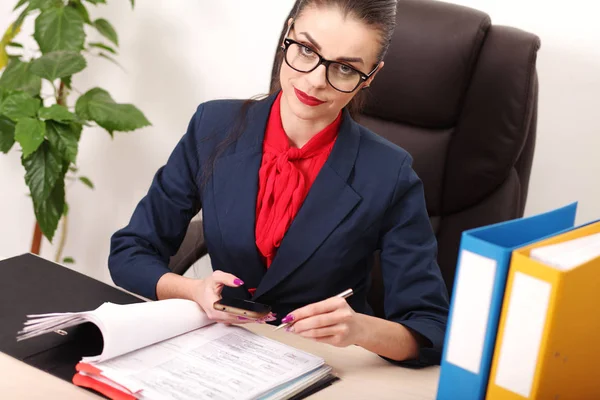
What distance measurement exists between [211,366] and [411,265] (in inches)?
18.9

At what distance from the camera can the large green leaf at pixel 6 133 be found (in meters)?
2.35

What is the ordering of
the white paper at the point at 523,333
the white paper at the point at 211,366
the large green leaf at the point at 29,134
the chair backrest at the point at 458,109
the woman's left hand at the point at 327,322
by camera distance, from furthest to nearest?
1. the large green leaf at the point at 29,134
2. the chair backrest at the point at 458,109
3. the woman's left hand at the point at 327,322
4. the white paper at the point at 211,366
5. the white paper at the point at 523,333

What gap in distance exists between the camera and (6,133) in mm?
2355

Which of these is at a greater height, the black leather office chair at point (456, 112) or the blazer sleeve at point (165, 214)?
the black leather office chair at point (456, 112)

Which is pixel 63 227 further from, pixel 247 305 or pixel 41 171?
pixel 247 305

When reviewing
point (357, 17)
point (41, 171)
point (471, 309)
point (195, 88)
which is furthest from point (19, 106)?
point (471, 309)

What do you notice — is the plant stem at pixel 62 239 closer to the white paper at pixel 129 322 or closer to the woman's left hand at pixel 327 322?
the white paper at pixel 129 322

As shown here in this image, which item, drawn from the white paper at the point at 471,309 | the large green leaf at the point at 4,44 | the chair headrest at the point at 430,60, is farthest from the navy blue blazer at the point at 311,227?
the large green leaf at the point at 4,44

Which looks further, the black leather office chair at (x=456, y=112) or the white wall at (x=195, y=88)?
the white wall at (x=195, y=88)

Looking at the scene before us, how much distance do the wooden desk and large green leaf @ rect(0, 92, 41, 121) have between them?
129 centimetres

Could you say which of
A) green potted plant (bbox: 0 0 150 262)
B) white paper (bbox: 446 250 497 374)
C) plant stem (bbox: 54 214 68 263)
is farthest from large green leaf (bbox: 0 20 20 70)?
white paper (bbox: 446 250 497 374)

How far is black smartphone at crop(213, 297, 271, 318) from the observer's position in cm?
119

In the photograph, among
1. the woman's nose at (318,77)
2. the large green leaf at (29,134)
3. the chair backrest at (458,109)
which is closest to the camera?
the woman's nose at (318,77)

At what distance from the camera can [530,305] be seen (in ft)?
3.04
